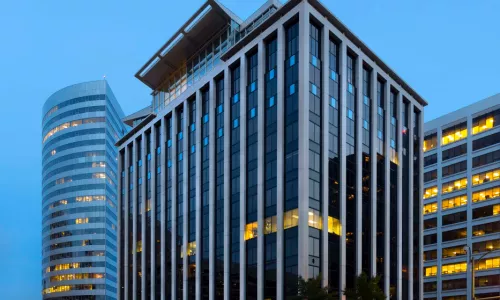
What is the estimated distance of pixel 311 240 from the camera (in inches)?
2147

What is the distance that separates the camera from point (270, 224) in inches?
2261


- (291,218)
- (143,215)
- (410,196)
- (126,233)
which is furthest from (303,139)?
(126,233)

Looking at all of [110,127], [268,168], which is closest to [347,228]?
[268,168]

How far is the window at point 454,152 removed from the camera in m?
103

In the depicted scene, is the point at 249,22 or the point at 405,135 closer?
the point at 249,22

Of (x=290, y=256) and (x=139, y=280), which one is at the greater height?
(x=290, y=256)

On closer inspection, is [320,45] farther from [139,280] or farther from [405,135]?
[139,280]

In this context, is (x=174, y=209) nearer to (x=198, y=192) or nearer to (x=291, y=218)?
(x=198, y=192)

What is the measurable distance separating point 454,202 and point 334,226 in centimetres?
5480

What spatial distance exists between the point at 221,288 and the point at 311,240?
14997 millimetres

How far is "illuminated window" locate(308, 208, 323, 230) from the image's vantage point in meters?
54.7

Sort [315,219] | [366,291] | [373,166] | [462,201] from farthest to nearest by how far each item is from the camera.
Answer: [462,201] → [373,166] → [315,219] → [366,291]

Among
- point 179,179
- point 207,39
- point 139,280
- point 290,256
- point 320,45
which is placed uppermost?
point 207,39

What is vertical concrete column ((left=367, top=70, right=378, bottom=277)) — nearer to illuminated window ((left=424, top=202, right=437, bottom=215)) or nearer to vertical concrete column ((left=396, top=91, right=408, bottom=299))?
vertical concrete column ((left=396, top=91, right=408, bottom=299))
